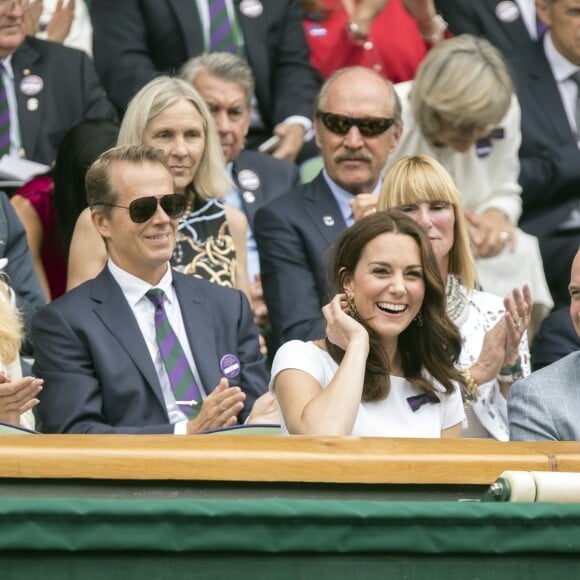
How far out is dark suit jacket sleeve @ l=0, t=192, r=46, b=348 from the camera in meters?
5.12

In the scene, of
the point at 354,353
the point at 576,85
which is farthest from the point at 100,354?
the point at 576,85

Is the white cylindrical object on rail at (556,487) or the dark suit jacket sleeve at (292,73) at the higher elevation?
the white cylindrical object on rail at (556,487)

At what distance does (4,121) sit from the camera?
20.0 feet

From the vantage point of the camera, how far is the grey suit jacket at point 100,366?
442 centimetres

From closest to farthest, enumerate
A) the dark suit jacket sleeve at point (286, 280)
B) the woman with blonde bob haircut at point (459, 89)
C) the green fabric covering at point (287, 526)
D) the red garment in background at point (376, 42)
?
the green fabric covering at point (287, 526), the dark suit jacket sleeve at point (286, 280), the woman with blonde bob haircut at point (459, 89), the red garment in background at point (376, 42)

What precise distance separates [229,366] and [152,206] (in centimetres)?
53

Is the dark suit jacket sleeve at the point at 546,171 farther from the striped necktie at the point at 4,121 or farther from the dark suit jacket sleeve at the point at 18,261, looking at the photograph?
the dark suit jacket sleeve at the point at 18,261

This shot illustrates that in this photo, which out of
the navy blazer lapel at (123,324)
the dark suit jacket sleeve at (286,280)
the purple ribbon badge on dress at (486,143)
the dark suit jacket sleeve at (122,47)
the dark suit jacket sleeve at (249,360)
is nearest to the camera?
the navy blazer lapel at (123,324)

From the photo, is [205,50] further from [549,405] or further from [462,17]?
[549,405]

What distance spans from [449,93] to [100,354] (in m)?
2.11

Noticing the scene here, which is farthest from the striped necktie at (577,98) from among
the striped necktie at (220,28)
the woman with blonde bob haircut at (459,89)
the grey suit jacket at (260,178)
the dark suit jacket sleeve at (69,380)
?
the dark suit jacket sleeve at (69,380)

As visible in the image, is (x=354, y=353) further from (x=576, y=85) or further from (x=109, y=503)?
(x=576, y=85)

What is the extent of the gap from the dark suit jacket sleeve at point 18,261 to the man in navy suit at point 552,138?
227cm

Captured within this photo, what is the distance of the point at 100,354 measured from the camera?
4.51 meters
